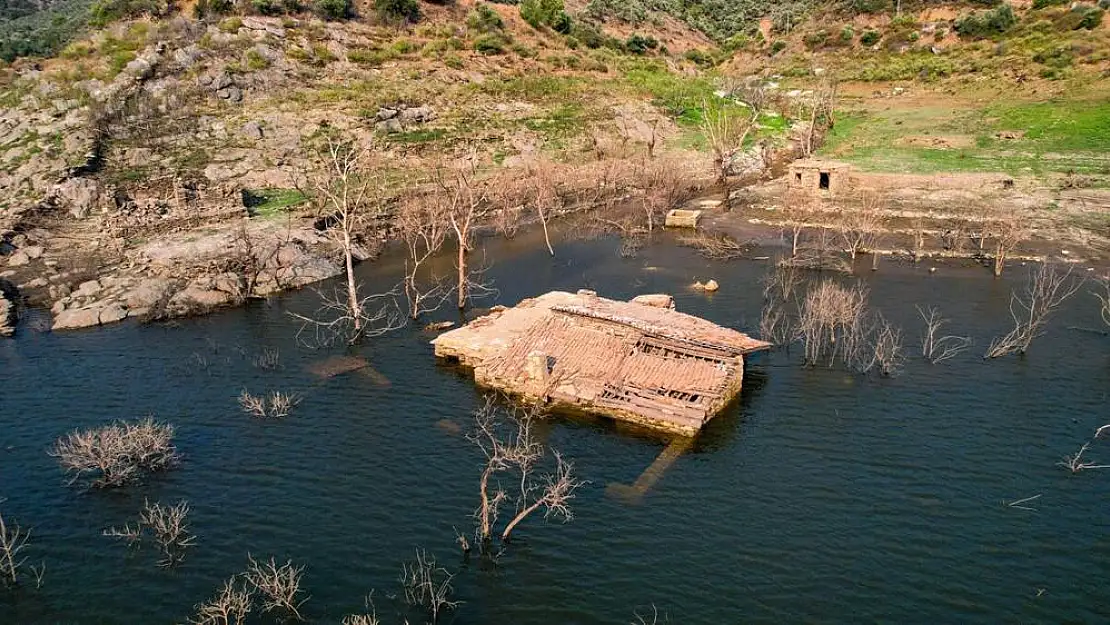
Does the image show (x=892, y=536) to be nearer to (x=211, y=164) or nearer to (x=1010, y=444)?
(x=1010, y=444)

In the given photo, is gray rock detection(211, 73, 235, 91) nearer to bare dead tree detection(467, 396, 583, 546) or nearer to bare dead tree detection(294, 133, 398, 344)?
bare dead tree detection(294, 133, 398, 344)

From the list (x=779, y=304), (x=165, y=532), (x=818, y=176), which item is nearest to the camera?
(x=165, y=532)

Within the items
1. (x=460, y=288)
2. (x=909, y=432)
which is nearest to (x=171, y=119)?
(x=460, y=288)

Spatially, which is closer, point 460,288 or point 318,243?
point 460,288

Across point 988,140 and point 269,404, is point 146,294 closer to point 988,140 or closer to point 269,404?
point 269,404

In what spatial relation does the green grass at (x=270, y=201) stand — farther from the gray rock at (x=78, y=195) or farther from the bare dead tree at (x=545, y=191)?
the bare dead tree at (x=545, y=191)

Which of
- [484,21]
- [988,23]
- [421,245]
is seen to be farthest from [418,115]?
[988,23]
